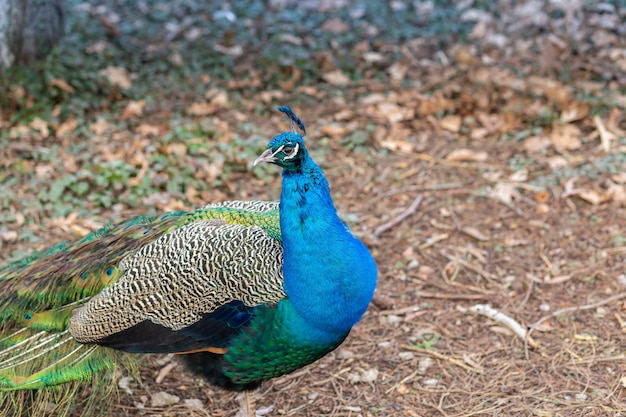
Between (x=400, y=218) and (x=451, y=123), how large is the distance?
1225mm

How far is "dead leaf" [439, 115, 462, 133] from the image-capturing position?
5.13 metres

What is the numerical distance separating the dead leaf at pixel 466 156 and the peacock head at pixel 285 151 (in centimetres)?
239

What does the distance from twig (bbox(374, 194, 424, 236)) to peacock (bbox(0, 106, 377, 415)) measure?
1.35m

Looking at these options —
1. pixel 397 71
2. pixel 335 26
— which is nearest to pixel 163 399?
pixel 397 71

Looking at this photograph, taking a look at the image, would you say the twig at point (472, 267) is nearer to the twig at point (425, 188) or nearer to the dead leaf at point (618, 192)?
the twig at point (425, 188)

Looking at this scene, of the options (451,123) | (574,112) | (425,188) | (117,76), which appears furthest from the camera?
(117,76)

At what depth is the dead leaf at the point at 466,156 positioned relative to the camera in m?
4.75

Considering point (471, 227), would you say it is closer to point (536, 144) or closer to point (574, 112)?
point (536, 144)

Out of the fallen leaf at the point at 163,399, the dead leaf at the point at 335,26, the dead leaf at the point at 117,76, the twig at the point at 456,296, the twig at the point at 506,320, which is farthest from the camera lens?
the dead leaf at the point at 335,26

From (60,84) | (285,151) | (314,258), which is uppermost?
(285,151)

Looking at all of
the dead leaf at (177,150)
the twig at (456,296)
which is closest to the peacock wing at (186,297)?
the twig at (456,296)

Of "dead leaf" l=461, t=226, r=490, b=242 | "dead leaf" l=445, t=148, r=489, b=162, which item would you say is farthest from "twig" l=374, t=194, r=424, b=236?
"dead leaf" l=445, t=148, r=489, b=162

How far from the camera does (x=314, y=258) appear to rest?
2.58 meters

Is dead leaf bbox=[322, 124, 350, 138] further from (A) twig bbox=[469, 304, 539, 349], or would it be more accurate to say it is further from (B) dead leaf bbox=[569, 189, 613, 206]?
(A) twig bbox=[469, 304, 539, 349]
